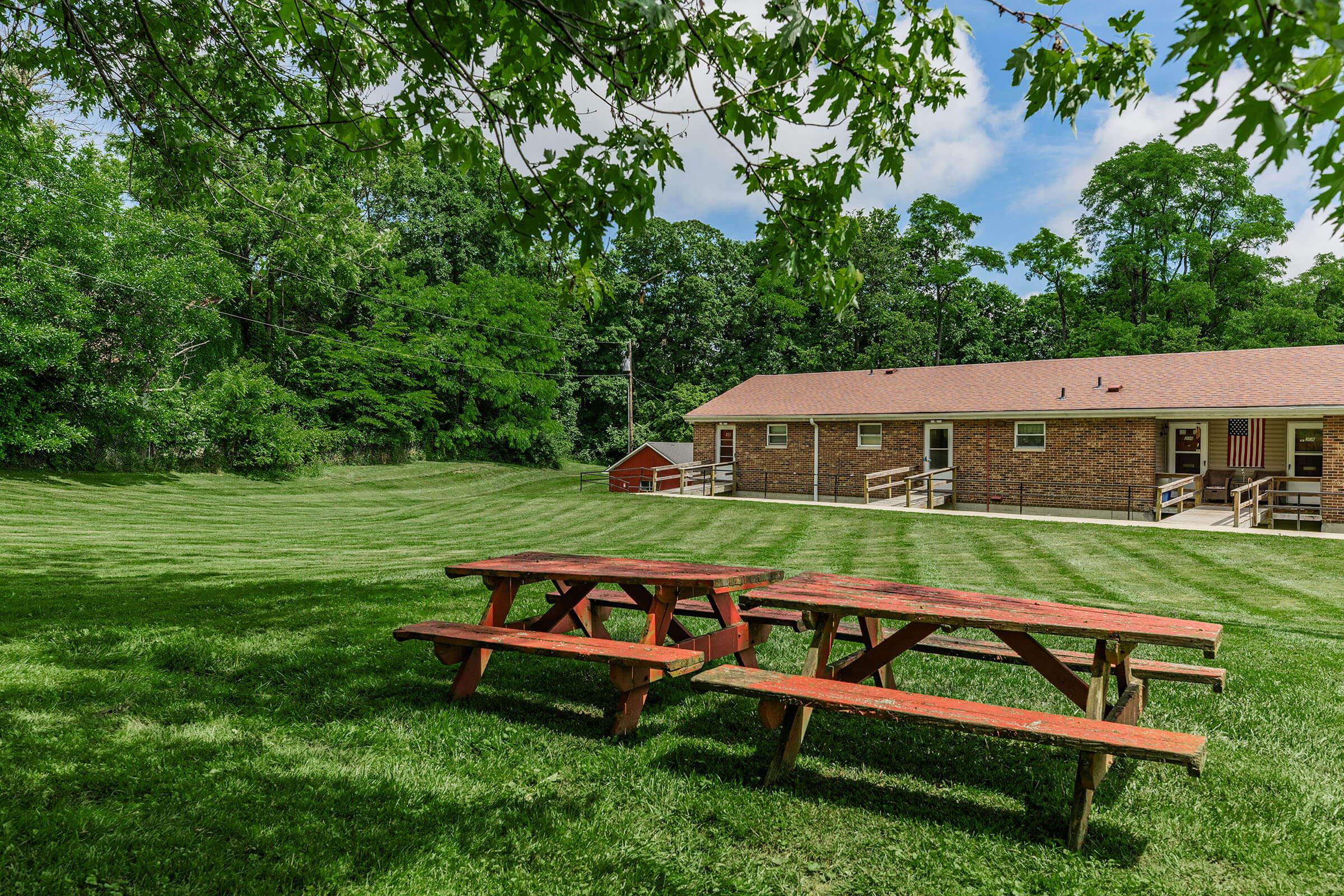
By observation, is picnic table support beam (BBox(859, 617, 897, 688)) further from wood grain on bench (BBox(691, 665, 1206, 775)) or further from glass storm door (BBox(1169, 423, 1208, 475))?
glass storm door (BBox(1169, 423, 1208, 475))

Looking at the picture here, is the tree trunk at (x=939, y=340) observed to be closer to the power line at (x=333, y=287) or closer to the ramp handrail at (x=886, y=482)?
the power line at (x=333, y=287)

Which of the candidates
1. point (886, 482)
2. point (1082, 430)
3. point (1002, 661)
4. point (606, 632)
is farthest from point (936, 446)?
point (1002, 661)

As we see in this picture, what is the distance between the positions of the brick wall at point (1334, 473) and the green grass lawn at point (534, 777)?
13753 mm

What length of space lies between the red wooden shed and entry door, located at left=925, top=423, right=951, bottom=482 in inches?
404

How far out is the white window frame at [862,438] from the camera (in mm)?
25922

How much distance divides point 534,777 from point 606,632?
2219 millimetres

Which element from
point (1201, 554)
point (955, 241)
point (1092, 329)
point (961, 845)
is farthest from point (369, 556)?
point (955, 241)

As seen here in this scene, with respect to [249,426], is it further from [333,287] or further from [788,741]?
[788,741]

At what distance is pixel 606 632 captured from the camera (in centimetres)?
587

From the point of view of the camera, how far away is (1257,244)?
42250 millimetres

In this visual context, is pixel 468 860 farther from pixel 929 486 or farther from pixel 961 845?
pixel 929 486

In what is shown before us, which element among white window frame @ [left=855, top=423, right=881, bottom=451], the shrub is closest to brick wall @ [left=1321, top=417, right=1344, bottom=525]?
white window frame @ [left=855, top=423, right=881, bottom=451]

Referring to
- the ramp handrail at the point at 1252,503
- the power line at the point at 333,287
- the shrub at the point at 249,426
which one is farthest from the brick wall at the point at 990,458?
the shrub at the point at 249,426

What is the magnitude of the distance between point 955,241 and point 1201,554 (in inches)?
1588
